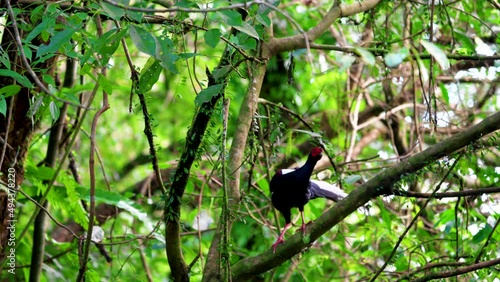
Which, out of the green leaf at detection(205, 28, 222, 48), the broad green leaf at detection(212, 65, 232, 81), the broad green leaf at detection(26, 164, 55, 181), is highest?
Answer: the broad green leaf at detection(26, 164, 55, 181)

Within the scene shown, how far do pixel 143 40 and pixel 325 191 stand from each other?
2.18 meters

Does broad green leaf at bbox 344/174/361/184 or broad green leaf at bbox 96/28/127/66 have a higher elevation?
broad green leaf at bbox 344/174/361/184

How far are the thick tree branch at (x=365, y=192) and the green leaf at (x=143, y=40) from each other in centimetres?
124

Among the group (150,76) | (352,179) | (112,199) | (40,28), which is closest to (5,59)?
(40,28)

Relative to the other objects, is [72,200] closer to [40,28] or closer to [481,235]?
[40,28]

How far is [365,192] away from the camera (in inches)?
119

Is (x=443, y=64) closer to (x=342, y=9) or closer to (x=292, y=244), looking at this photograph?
(x=292, y=244)

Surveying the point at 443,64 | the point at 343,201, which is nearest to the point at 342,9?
the point at 343,201

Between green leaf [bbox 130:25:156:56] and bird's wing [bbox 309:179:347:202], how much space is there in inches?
79.6

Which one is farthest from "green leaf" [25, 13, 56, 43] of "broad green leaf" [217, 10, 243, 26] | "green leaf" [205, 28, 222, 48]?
"broad green leaf" [217, 10, 243, 26]

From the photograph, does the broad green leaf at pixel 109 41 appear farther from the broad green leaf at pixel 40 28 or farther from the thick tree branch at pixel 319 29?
the thick tree branch at pixel 319 29

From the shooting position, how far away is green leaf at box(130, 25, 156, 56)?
217cm

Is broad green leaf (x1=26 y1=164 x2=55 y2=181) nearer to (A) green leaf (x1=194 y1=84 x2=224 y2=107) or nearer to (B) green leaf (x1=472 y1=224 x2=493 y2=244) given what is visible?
(A) green leaf (x1=194 y1=84 x2=224 y2=107)

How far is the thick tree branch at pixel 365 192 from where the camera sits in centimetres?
292
